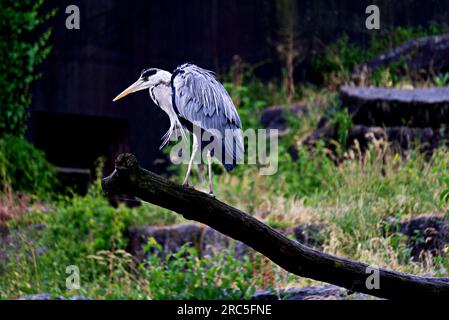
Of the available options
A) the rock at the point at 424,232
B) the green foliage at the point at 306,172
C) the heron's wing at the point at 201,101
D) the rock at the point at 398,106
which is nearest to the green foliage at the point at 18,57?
the green foliage at the point at 306,172

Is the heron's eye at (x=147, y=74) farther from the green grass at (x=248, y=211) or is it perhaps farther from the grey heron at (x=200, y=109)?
the green grass at (x=248, y=211)

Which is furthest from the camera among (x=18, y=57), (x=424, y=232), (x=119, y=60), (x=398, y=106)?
(x=18, y=57)

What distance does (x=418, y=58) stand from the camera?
12.5 metres

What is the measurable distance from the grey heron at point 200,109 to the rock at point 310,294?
2.47m

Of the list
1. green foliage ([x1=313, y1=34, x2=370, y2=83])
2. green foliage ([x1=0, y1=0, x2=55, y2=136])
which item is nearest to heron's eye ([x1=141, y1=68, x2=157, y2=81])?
green foliage ([x1=0, y1=0, x2=55, y2=136])

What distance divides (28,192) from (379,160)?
4.54 m

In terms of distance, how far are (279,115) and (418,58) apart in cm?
205

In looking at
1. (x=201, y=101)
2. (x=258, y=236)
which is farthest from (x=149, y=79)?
(x=258, y=236)

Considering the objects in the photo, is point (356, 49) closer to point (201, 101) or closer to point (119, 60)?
point (119, 60)

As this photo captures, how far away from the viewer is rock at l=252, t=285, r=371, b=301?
7.34 m

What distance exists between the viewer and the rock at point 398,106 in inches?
430

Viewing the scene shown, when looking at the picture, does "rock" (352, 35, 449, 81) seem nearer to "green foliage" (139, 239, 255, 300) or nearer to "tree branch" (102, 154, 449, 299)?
"green foliage" (139, 239, 255, 300)

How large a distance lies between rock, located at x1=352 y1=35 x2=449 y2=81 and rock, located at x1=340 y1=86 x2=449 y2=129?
103 cm
